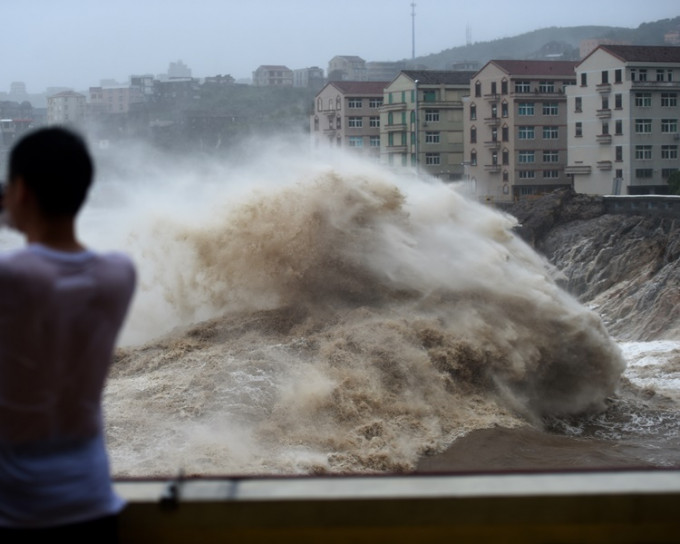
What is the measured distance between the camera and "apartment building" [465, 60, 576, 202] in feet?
188

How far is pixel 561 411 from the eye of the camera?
17.0m

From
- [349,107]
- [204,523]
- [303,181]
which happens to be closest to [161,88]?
[349,107]

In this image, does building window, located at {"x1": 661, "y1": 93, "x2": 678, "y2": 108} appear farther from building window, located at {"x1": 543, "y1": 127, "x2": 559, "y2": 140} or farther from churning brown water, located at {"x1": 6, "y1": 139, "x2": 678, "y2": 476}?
churning brown water, located at {"x1": 6, "y1": 139, "x2": 678, "y2": 476}

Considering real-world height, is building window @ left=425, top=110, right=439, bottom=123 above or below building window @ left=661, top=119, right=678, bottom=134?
above

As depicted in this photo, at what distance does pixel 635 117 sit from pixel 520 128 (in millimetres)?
7865

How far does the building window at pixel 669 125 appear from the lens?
51.4m

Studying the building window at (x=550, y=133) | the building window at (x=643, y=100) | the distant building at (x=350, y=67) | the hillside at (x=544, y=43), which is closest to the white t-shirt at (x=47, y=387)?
the building window at (x=643, y=100)

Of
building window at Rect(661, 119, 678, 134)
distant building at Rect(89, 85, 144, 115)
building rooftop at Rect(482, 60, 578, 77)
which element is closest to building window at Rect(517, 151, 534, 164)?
building rooftop at Rect(482, 60, 578, 77)

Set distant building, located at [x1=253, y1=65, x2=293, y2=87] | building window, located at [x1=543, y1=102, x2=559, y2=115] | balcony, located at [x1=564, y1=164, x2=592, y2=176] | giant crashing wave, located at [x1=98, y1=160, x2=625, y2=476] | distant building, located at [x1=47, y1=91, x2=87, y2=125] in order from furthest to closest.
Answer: distant building, located at [x1=253, y1=65, x2=293, y2=87], building window, located at [x1=543, y1=102, x2=559, y2=115], balcony, located at [x1=564, y1=164, x2=592, y2=176], distant building, located at [x1=47, y1=91, x2=87, y2=125], giant crashing wave, located at [x1=98, y1=160, x2=625, y2=476]

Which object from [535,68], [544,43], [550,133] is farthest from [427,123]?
[544,43]

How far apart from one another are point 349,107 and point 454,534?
62.6 m

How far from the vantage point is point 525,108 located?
57.7 metres

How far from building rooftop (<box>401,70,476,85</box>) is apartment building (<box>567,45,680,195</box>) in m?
11.3

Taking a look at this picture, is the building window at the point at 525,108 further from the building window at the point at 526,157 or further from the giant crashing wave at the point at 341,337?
the giant crashing wave at the point at 341,337
